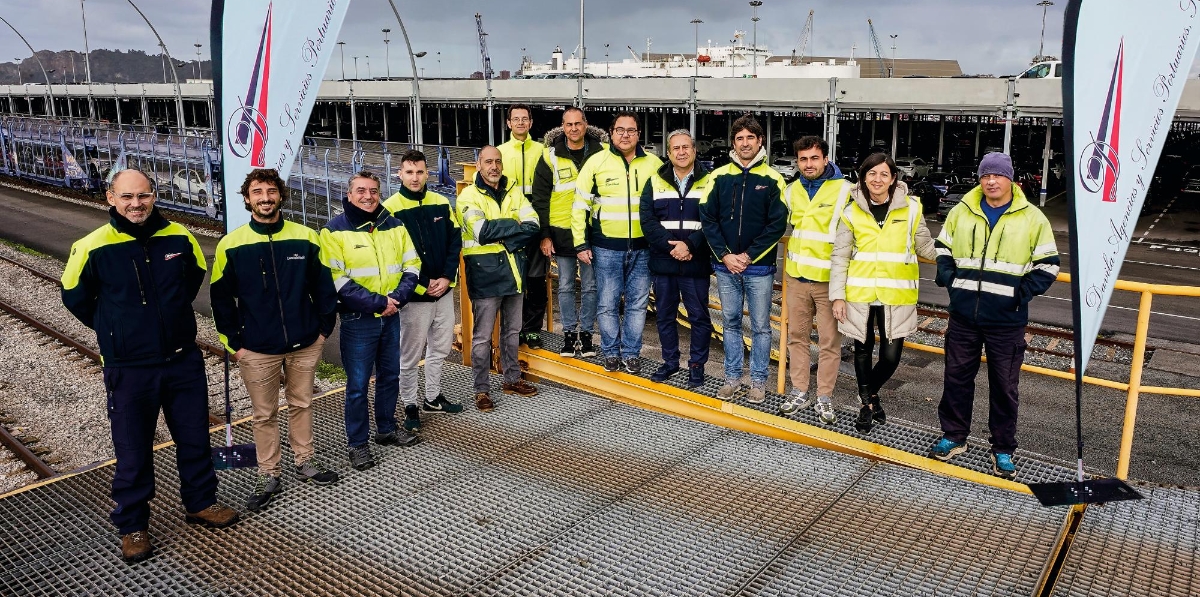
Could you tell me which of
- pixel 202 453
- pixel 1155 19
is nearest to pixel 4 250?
pixel 202 453

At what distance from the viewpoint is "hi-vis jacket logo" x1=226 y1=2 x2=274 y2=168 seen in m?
4.82

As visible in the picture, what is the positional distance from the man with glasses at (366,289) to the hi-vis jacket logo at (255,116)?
0.56 metres

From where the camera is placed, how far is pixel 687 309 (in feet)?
20.5

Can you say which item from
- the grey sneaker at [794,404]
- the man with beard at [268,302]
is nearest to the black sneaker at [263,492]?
the man with beard at [268,302]

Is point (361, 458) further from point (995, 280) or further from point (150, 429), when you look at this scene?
point (995, 280)

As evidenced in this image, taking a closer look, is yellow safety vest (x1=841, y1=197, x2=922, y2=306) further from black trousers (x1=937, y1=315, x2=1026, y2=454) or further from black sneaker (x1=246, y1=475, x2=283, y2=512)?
black sneaker (x1=246, y1=475, x2=283, y2=512)

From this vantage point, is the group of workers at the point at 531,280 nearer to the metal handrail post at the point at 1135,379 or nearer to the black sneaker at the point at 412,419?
the black sneaker at the point at 412,419

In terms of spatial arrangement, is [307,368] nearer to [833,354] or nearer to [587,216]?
[587,216]

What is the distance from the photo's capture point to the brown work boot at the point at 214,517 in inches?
176

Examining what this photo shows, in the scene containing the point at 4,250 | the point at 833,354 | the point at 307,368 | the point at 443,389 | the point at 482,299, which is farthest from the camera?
the point at 4,250

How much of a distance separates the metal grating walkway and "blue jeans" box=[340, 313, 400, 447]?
0.98ft

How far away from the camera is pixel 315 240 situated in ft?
15.5

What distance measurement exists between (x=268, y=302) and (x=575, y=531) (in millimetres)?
2045

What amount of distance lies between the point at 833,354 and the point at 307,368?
3.37 m
